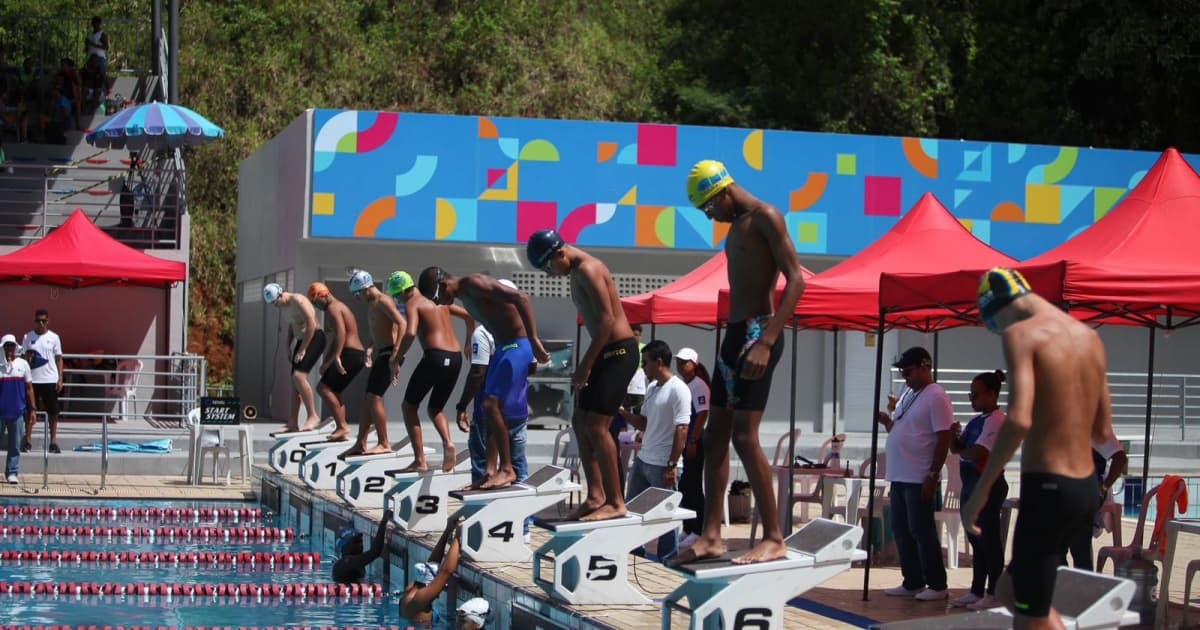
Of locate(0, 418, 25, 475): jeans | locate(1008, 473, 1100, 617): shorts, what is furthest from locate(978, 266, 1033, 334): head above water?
locate(0, 418, 25, 475): jeans

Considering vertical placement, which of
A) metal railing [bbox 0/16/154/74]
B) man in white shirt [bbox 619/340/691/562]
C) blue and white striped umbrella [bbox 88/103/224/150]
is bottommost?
man in white shirt [bbox 619/340/691/562]

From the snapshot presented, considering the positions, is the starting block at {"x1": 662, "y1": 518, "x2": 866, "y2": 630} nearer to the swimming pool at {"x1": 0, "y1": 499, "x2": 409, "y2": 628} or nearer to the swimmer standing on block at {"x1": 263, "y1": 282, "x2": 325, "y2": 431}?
the swimming pool at {"x1": 0, "y1": 499, "x2": 409, "y2": 628}

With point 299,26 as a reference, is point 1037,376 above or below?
below

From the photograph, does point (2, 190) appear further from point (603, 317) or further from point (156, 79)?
point (603, 317)

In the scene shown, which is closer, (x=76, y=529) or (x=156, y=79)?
(x=76, y=529)

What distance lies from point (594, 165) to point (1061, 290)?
15266 millimetres

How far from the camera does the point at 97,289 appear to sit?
894 inches

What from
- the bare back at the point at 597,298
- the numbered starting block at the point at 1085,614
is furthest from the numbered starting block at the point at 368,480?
the numbered starting block at the point at 1085,614

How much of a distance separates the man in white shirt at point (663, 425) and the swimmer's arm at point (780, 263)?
3.51m

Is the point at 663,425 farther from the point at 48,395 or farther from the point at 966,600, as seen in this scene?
the point at 48,395

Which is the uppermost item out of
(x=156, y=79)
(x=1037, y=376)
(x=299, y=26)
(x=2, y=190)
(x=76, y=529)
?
(x=299, y=26)

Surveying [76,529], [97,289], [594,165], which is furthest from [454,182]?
[76,529]

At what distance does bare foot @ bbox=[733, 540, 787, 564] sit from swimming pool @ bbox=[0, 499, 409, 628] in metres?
3.80

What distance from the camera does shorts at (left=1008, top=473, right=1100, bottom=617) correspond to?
5.07m
